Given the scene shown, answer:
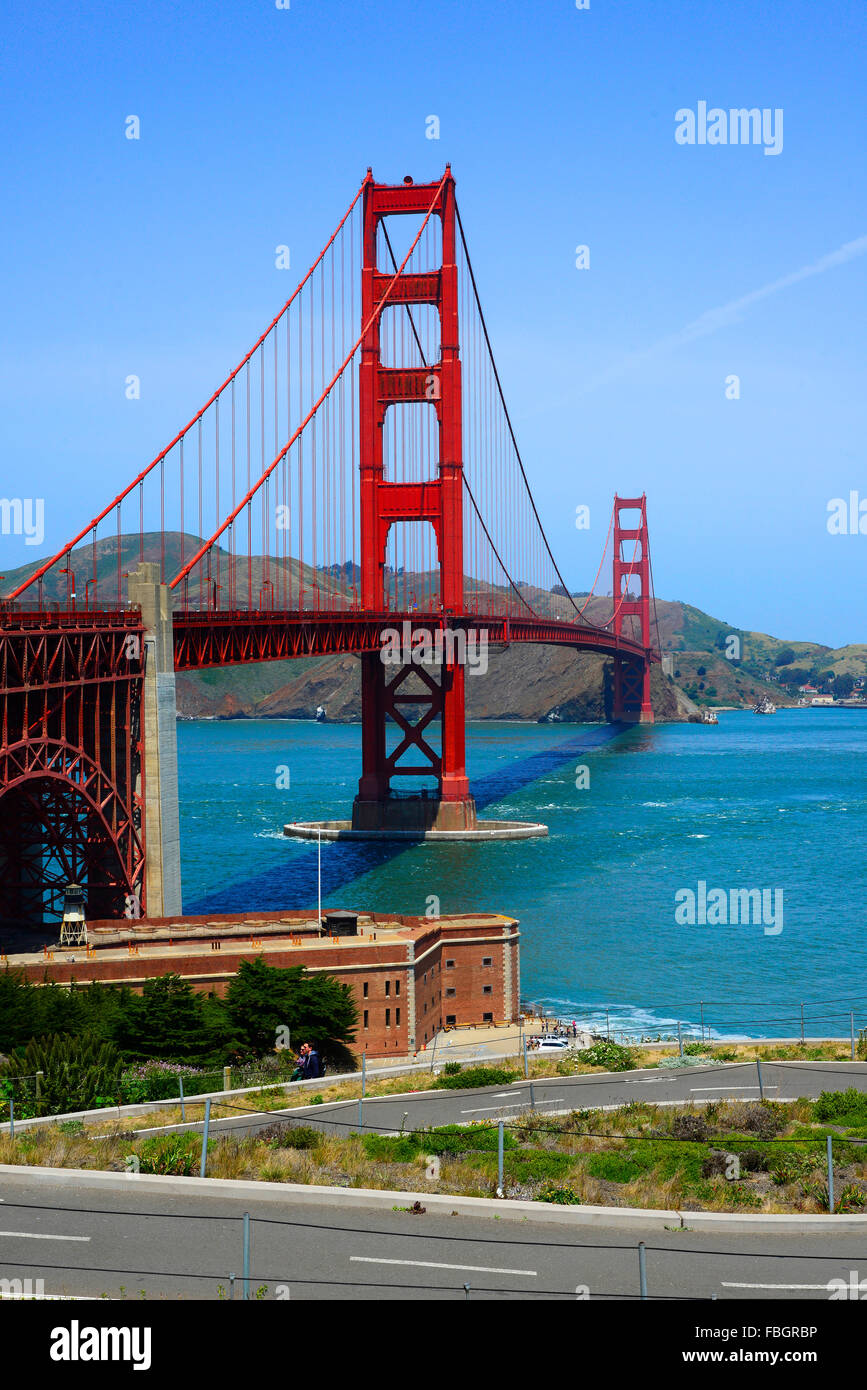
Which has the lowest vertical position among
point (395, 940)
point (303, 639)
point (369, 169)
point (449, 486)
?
point (395, 940)

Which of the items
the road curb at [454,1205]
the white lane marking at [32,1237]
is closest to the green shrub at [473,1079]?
the road curb at [454,1205]

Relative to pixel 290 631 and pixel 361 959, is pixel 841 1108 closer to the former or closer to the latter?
pixel 361 959

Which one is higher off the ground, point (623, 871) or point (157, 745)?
point (157, 745)

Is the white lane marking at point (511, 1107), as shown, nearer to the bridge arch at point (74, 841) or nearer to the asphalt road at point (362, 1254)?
the asphalt road at point (362, 1254)

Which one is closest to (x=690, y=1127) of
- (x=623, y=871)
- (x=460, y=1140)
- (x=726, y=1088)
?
(x=460, y=1140)

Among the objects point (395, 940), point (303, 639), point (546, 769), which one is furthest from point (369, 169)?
point (395, 940)

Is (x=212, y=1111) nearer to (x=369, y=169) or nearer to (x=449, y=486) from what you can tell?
(x=449, y=486)

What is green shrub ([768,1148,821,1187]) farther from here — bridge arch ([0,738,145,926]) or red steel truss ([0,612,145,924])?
bridge arch ([0,738,145,926])
